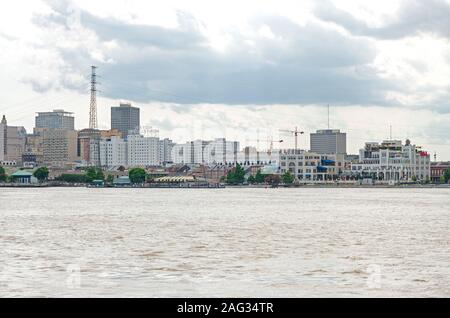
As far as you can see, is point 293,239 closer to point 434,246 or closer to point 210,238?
point 210,238

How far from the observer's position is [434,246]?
39094 mm

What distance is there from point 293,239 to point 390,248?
6106mm

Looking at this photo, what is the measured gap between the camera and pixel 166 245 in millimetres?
39094

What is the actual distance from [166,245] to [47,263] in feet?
27.7

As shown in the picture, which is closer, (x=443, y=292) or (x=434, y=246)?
(x=443, y=292)

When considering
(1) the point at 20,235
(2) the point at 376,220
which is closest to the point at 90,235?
(1) the point at 20,235
